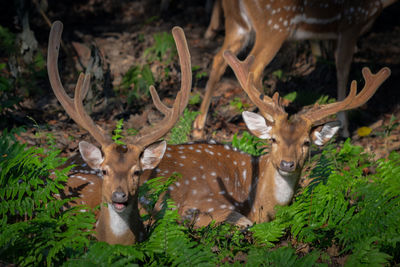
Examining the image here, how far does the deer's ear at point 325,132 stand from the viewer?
4496mm

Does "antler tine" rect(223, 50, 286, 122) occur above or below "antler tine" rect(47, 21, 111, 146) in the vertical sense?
below

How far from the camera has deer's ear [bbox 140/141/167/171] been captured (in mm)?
3799

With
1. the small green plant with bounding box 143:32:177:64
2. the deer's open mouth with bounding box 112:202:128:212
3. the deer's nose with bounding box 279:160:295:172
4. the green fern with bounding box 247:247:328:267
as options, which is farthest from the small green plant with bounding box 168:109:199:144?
the green fern with bounding box 247:247:328:267

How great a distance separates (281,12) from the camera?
639cm

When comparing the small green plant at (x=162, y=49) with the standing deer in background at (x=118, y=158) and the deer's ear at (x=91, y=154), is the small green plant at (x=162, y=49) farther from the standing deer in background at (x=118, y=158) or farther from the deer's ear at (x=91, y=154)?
the deer's ear at (x=91, y=154)

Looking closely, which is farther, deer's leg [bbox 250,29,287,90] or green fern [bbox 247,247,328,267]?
deer's leg [bbox 250,29,287,90]

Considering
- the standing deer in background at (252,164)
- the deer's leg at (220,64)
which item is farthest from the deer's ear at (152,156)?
the deer's leg at (220,64)

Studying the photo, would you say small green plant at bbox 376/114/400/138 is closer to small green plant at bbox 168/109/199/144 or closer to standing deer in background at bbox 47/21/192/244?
small green plant at bbox 168/109/199/144

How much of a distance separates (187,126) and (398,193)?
3.33m

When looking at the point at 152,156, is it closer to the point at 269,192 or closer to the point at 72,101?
the point at 72,101

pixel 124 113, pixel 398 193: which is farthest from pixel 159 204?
→ pixel 124 113

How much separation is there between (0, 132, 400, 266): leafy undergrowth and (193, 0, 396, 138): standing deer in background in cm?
226

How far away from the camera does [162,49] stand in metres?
8.37

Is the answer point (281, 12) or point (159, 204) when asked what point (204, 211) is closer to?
point (159, 204)
